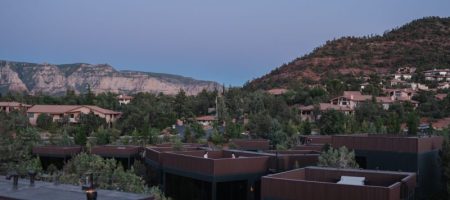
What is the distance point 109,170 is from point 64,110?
176 ft

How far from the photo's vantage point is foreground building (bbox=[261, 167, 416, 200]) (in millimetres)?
16438

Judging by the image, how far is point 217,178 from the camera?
22688mm

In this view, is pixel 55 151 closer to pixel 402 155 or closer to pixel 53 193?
pixel 53 193

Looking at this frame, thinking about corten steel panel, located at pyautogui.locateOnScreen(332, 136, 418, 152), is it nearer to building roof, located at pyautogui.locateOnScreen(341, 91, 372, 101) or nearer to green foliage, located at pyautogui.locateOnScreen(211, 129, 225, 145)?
green foliage, located at pyautogui.locateOnScreen(211, 129, 225, 145)

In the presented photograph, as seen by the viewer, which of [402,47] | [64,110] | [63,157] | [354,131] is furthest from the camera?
[402,47]

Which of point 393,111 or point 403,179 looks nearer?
point 403,179

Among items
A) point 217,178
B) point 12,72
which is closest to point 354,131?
point 217,178

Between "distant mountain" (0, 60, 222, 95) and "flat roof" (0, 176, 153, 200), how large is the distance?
125481mm

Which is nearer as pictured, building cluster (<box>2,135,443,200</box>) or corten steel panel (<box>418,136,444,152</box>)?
building cluster (<box>2,135,443,200</box>)

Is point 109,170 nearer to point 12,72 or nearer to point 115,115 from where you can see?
point 115,115

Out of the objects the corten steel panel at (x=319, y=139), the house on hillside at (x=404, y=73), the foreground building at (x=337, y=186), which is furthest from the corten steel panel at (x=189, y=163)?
the house on hillside at (x=404, y=73)

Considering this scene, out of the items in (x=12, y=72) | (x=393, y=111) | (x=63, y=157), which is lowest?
(x=63, y=157)

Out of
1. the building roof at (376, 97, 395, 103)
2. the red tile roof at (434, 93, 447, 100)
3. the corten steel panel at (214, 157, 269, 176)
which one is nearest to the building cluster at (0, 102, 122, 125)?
the building roof at (376, 97, 395, 103)

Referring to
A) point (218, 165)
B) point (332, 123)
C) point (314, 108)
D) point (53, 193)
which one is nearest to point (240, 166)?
point (218, 165)
